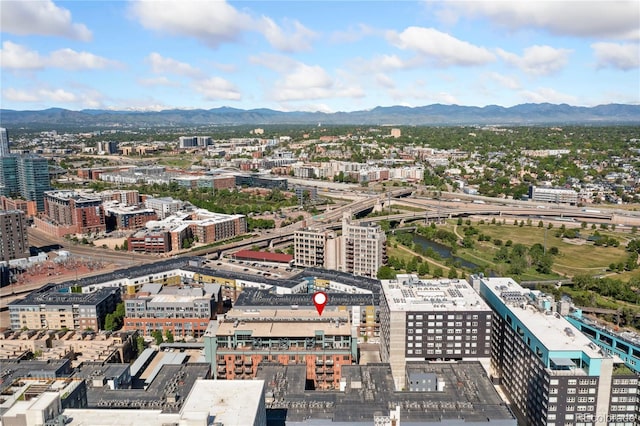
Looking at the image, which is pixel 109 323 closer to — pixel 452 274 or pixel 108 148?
pixel 452 274

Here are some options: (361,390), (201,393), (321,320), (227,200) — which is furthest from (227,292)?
(227,200)

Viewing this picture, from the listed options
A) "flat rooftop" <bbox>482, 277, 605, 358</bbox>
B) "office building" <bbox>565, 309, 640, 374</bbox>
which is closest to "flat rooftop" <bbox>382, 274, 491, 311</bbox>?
"flat rooftop" <bbox>482, 277, 605, 358</bbox>

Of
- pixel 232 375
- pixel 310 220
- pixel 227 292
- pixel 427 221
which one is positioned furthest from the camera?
pixel 427 221

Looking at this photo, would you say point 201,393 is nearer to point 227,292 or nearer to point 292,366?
point 292,366

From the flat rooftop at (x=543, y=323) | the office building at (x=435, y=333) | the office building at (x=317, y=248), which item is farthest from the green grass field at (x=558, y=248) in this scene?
the office building at (x=435, y=333)

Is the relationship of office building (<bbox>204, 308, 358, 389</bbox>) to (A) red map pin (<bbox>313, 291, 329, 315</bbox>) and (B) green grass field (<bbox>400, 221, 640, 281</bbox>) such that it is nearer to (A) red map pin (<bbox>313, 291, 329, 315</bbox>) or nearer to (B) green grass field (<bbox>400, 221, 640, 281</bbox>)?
(A) red map pin (<bbox>313, 291, 329, 315</bbox>)

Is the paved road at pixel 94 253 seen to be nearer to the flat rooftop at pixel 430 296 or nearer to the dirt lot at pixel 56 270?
the dirt lot at pixel 56 270
